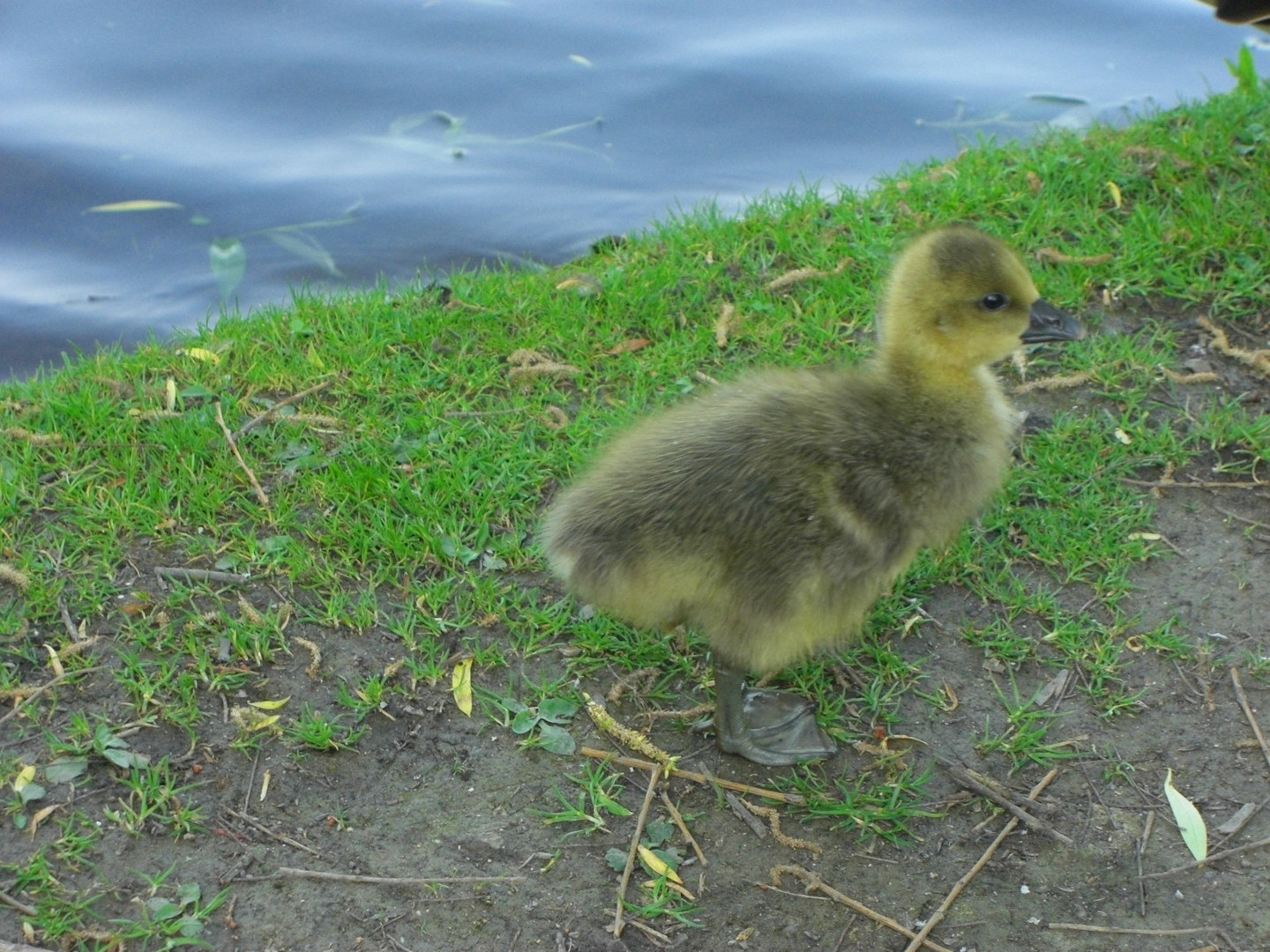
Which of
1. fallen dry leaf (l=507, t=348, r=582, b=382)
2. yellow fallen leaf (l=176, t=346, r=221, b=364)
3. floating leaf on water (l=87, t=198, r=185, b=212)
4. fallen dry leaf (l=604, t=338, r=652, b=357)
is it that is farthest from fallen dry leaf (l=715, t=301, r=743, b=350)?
floating leaf on water (l=87, t=198, r=185, b=212)

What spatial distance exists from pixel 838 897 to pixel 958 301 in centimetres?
130

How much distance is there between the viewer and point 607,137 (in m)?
5.75

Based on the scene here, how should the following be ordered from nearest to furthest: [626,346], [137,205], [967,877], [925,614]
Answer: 1. [967,877]
2. [925,614]
3. [626,346]
4. [137,205]

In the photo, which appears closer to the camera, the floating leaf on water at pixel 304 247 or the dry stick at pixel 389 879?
the dry stick at pixel 389 879

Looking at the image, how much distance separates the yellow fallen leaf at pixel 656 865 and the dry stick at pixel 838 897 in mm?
173

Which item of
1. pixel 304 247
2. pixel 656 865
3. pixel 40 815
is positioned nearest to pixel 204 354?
pixel 304 247

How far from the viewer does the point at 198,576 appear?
3.34 m

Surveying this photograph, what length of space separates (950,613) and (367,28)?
4.27m

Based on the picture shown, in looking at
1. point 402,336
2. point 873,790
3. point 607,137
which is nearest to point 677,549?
point 873,790

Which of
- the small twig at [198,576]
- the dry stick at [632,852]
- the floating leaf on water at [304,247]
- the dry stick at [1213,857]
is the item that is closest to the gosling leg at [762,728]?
the dry stick at [632,852]

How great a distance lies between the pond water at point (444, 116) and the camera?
5098 mm

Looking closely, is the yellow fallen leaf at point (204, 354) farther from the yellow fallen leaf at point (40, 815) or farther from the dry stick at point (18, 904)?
the dry stick at point (18, 904)

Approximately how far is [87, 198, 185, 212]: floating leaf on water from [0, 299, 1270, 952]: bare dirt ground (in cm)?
265

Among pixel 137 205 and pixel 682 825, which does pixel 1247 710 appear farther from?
pixel 137 205
